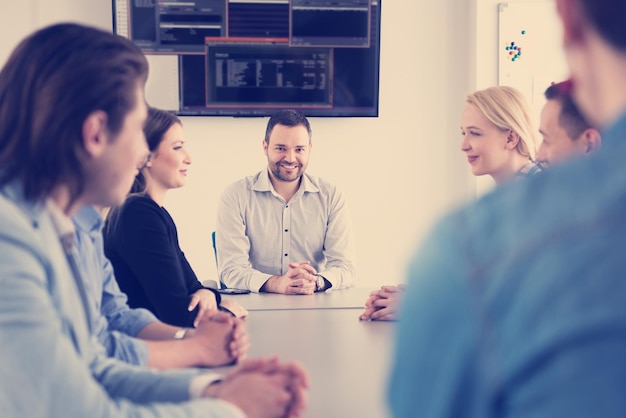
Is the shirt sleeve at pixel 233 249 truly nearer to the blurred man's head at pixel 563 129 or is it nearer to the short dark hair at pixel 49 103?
the blurred man's head at pixel 563 129

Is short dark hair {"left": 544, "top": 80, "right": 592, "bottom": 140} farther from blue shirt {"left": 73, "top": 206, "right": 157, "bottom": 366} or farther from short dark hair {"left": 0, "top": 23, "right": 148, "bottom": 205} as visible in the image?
short dark hair {"left": 0, "top": 23, "right": 148, "bottom": 205}

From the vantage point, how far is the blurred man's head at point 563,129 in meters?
2.51

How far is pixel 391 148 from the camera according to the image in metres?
5.00

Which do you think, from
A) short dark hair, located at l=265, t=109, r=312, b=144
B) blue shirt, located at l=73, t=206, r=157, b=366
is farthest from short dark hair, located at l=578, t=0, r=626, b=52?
short dark hair, located at l=265, t=109, r=312, b=144

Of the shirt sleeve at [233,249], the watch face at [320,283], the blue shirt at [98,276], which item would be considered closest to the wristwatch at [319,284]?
the watch face at [320,283]

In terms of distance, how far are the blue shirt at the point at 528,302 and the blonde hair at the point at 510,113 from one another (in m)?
3.10

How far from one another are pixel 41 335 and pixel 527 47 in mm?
4332

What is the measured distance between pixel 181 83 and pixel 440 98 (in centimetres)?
166

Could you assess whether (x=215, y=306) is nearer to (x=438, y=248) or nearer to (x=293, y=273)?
(x=293, y=273)

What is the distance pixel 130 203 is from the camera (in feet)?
8.19

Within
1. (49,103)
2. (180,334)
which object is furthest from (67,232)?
(180,334)

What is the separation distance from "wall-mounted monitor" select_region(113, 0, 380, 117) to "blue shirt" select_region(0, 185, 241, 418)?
11.7 ft

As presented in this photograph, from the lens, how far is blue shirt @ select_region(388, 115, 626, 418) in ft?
1.53

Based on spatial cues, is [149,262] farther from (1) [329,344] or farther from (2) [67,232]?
(2) [67,232]
